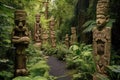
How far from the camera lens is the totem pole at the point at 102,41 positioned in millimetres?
7207

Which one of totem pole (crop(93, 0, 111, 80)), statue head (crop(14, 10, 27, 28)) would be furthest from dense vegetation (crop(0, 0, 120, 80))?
totem pole (crop(93, 0, 111, 80))

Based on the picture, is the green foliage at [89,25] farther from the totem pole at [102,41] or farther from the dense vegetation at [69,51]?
the totem pole at [102,41]

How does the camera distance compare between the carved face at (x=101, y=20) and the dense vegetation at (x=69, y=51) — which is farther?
the carved face at (x=101, y=20)

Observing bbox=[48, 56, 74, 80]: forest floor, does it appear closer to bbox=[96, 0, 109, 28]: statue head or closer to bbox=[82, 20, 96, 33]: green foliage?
bbox=[82, 20, 96, 33]: green foliage

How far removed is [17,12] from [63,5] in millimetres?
19513

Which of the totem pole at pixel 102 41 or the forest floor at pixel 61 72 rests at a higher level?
the totem pole at pixel 102 41

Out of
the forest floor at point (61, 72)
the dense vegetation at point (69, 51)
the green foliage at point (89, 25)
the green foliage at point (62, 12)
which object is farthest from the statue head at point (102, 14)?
the green foliage at point (62, 12)

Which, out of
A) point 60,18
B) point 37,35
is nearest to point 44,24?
point 60,18

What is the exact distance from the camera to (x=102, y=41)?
23.9 feet

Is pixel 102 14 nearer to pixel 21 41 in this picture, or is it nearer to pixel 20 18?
pixel 20 18

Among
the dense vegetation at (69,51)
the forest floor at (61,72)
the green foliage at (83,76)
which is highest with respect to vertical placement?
the dense vegetation at (69,51)

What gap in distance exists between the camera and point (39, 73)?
714cm

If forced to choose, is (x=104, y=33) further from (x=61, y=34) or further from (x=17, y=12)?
(x=61, y=34)

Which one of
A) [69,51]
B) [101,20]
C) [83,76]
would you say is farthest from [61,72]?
[101,20]
